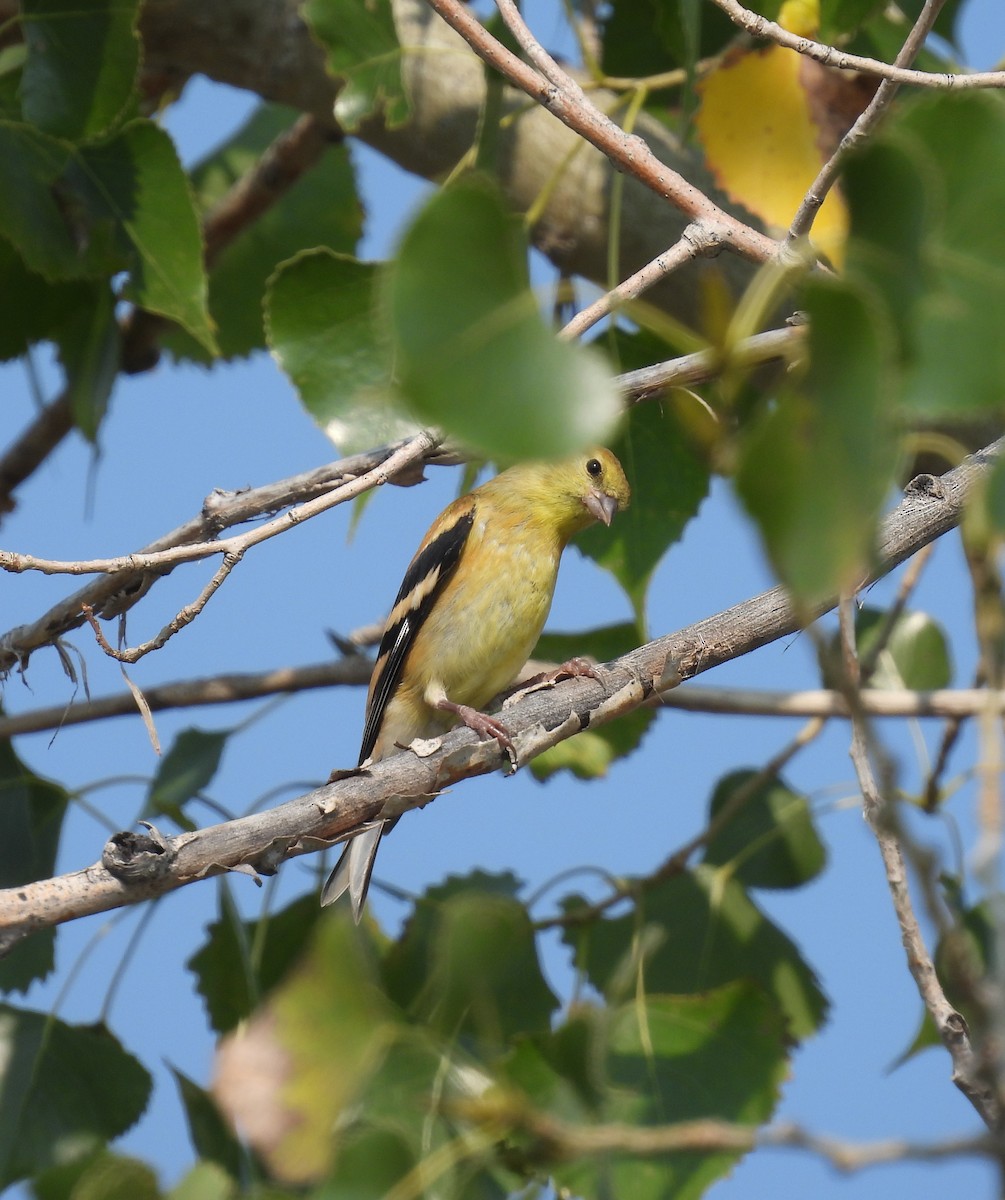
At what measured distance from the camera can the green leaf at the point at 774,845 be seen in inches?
146

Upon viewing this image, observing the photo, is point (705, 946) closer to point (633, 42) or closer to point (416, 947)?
point (416, 947)

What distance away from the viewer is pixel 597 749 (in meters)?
3.91

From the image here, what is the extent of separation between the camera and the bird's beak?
348 cm

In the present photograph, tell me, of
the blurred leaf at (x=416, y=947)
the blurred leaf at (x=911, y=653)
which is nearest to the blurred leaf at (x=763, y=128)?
the blurred leaf at (x=911, y=653)

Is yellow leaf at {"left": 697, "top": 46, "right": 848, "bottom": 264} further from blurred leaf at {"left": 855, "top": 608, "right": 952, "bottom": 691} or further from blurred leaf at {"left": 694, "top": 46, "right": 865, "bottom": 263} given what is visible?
blurred leaf at {"left": 855, "top": 608, "right": 952, "bottom": 691}

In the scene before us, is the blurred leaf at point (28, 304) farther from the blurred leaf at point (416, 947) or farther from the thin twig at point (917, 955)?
the thin twig at point (917, 955)

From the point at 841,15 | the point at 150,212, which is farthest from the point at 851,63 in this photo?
the point at 150,212

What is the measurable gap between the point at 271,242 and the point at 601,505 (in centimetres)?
183

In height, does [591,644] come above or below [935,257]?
above

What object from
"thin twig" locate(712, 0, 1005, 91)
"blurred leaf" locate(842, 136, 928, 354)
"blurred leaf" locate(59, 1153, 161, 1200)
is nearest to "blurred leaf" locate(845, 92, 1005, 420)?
"blurred leaf" locate(842, 136, 928, 354)

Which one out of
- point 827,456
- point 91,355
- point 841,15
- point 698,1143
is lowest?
point 698,1143

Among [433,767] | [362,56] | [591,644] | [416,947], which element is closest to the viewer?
[433,767]

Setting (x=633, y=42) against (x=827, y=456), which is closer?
(x=827, y=456)

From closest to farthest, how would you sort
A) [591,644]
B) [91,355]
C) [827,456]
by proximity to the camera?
1. [827,456]
2. [91,355]
3. [591,644]
